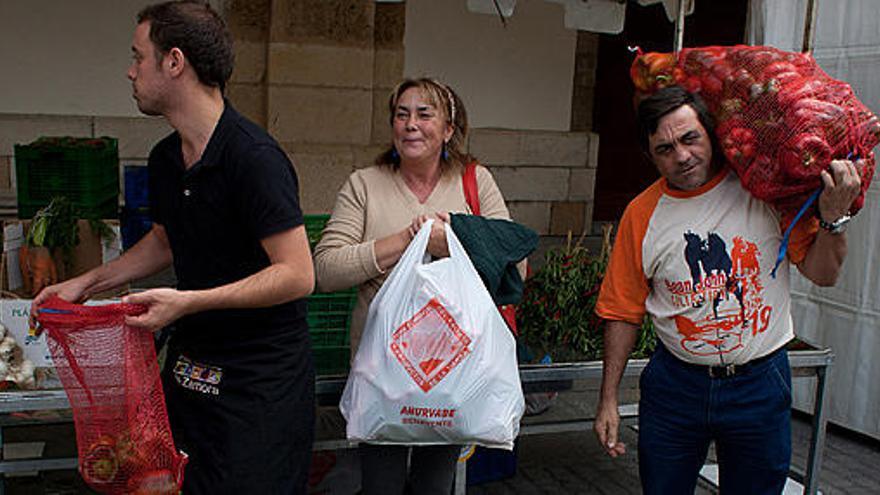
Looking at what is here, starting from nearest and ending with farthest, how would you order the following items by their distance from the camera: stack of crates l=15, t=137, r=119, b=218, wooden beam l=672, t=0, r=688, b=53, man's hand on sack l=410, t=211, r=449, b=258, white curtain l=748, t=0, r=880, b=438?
man's hand on sack l=410, t=211, r=449, b=258
wooden beam l=672, t=0, r=688, b=53
white curtain l=748, t=0, r=880, b=438
stack of crates l=15, t=137, r=119, b=218

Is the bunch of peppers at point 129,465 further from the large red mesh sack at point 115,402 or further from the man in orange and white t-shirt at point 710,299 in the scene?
the man in orange and white t-shirt at point 710,299

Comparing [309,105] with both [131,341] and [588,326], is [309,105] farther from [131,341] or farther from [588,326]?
[131,341]

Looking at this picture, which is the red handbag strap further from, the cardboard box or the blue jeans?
the cardboard box

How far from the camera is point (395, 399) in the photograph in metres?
2.48

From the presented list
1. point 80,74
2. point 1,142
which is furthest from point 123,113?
point 1,142

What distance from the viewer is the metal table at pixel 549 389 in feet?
8.93

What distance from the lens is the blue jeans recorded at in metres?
2.46

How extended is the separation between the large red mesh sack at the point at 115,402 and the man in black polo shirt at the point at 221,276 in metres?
0.12

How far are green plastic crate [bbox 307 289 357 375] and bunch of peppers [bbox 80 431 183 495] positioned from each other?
3.61ft

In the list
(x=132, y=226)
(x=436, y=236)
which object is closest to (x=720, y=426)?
(x=436, y=236)

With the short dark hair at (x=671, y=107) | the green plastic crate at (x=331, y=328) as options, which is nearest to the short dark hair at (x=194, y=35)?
the short dark hair at (x=671, y=107)

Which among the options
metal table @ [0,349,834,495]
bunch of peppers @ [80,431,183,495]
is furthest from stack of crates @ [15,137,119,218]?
bunch of peppers @ [80,431,183,495]

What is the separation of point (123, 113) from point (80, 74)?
0.46m

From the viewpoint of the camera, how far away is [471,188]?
2809 millimetres
